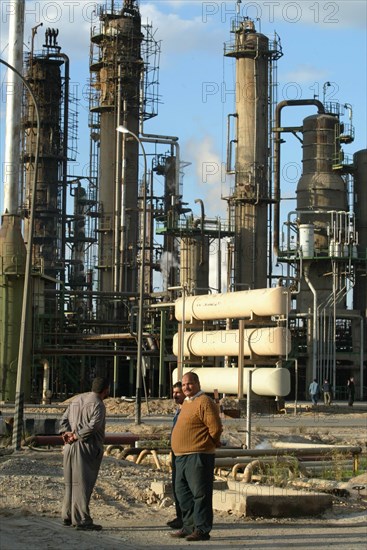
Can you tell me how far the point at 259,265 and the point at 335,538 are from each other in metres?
43.4

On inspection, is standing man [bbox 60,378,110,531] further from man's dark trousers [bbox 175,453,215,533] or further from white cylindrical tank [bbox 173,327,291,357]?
white cylindrical tank [bbox 173,327,291,357]

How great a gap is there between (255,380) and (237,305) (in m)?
2.76

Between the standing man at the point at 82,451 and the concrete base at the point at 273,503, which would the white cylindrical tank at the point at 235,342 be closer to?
the concrete base at the point at 273,503

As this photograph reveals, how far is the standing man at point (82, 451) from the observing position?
35.6 ft

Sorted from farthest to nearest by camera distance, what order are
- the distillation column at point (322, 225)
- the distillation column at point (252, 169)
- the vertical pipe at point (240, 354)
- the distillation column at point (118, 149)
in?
the distillation column at point (118, 149)
the distillation column at point (252, 169)
the distillation column at point (322, 225)
the vertical pipe at point (240, 354)

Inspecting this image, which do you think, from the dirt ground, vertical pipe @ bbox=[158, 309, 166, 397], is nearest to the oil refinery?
vertical pipe @ bbox=[158, 309, 166, 397]

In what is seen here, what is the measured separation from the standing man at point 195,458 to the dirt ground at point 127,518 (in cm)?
23

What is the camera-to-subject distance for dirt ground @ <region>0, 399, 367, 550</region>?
10180 millimetres

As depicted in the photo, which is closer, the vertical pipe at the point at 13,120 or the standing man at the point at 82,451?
the standing man at the point at 82,451

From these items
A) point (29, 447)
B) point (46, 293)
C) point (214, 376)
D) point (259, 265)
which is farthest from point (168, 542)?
point (259, 265)

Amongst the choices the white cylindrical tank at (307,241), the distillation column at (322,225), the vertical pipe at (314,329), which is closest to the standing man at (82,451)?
the vertical pipe at (314,329)

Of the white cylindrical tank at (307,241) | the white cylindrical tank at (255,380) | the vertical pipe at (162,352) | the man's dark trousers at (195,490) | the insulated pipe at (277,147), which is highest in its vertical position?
the insulated pipe at (277,147)

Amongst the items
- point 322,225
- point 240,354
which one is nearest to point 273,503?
point 240,354

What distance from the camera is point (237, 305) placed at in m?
37.6
